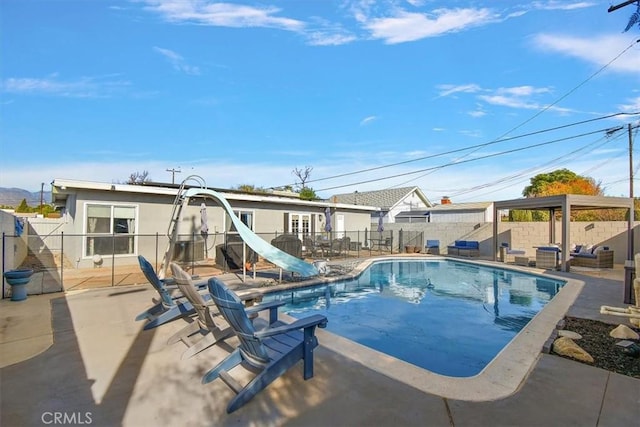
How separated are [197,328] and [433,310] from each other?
5.24m

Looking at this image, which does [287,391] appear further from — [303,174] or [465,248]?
[303,174]

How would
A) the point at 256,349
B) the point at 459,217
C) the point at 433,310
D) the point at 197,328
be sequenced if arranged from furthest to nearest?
the point at 459,217 → the point at 433,310 → the point at 197,328 → the point at 256,349

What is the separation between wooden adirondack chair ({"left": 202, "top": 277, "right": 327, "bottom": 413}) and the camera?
2904mm

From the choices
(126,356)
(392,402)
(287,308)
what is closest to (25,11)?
(126,356)

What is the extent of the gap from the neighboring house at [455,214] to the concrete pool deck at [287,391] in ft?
77.8

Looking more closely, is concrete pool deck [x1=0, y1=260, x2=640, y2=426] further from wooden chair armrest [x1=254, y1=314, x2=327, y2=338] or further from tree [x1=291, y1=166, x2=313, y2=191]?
tree [x1=291, y1=166, x2=313, y2=191]

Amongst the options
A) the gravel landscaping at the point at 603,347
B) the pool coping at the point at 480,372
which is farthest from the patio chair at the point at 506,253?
the pool coping at the point at 480,372

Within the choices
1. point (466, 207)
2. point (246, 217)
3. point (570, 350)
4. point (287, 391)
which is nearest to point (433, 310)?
point (570, 350)

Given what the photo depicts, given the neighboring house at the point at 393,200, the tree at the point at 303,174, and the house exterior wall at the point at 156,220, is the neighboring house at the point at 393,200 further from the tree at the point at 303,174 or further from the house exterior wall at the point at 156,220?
the house exterior wall at the point at 156,220

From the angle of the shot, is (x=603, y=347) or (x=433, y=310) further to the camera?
(x=433, y=310)

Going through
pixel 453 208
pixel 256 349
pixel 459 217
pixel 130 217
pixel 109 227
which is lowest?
pixel 256 349

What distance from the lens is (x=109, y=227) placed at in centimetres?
1112

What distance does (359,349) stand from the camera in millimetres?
4125

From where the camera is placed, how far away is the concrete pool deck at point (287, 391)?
264cm
